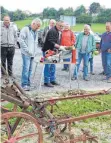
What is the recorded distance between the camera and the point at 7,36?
26.5 feet

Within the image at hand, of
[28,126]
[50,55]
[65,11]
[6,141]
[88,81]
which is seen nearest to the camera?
[6,141]

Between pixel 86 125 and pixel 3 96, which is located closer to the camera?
pixel 3 96

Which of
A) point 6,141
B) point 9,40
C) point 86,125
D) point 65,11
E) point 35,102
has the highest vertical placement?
point 65,11

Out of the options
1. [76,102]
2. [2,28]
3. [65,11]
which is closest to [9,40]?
[2,28]

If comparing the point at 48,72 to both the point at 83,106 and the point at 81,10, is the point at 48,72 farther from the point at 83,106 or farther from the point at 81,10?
the point at 81,10

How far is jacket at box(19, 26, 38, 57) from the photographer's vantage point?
764 centimetres

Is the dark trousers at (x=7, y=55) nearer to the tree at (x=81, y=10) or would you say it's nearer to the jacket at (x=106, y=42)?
the jacket at (x=106, y=42)

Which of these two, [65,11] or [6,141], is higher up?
[65,11]

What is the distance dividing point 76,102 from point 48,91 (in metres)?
1.27

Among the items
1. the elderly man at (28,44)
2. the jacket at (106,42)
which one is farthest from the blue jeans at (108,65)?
the elderly man at (28,44)

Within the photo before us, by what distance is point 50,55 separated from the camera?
769 cm

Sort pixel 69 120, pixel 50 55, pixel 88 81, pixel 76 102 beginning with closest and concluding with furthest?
pixel 69 120
pixel 76 102
pixel 50 55
pixel 88 81

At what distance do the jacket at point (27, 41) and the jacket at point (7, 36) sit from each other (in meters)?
0.54

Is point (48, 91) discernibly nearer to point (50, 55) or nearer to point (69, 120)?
point (50, 55)
